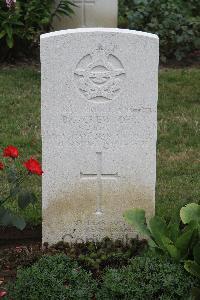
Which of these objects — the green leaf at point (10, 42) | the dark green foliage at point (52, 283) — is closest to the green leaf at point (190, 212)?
the dark green foliage at point (52, 283)

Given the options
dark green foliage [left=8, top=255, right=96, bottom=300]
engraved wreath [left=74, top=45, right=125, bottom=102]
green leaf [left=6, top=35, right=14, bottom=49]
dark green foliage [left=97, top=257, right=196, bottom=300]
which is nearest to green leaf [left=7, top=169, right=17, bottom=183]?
dark green foliage [left=8, top=255, right=96, bottom=300]

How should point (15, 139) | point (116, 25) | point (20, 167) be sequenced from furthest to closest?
point (116, 25)
point (15, 139)
point (20, 167)

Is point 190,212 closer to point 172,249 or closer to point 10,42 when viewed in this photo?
point 172,249

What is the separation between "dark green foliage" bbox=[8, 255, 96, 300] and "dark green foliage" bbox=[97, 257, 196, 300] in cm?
10

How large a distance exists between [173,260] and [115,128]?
875mm

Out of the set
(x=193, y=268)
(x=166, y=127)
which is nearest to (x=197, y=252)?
(x=193, y=268)

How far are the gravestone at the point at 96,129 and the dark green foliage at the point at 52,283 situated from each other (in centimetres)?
58

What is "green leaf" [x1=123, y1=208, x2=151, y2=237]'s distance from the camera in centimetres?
491

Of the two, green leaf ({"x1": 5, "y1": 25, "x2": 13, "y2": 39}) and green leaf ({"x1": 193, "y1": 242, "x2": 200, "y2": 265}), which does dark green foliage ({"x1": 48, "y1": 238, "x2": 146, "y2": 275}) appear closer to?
green leaf ({"x1": 193, "y1": 242, "x2": 200, "y2": 265})

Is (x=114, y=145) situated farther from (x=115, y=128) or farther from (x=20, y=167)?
(x=20, y=167)

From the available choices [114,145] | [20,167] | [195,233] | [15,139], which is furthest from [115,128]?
[15,139]

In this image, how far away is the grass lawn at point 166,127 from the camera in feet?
21.0

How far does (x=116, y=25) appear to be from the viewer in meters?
11.3

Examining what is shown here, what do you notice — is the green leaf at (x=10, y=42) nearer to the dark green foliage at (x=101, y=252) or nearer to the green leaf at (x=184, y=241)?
the dark green foliage at (x=101, y=252)
